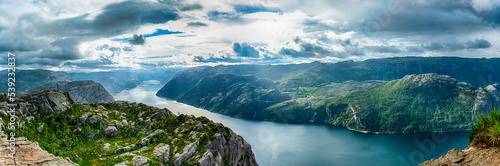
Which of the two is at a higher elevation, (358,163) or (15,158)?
(15,158)

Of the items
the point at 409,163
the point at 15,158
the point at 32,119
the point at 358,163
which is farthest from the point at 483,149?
the point at 409,163

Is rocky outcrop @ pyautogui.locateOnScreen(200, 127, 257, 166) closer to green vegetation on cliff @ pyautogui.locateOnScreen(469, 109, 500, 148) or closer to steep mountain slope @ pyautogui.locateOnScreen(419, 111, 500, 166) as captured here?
steep mountain slope @ pyautogui.locateOnScreen(419, 111, 500, 166)

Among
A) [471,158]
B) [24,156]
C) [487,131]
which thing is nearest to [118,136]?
[24,156]

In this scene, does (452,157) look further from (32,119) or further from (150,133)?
(32,119)

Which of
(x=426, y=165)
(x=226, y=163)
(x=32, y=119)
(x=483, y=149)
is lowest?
(x=226, y=163)

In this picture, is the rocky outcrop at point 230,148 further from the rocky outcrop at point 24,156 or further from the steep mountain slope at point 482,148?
the steep mountain slope at point 482,148

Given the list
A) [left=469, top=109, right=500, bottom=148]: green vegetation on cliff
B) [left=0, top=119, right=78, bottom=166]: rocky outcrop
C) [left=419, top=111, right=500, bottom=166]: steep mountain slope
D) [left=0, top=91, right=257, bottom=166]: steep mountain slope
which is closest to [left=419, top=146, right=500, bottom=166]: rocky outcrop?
[left=419, top=111, right=500, bottom=166]: steep mountain slope
